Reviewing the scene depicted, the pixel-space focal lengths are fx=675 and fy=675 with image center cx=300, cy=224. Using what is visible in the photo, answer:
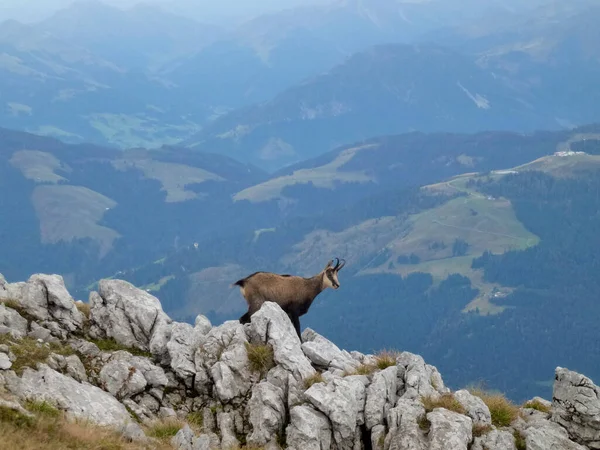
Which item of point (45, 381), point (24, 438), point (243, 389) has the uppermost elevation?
point (24, 438)

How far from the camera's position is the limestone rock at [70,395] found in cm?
1912

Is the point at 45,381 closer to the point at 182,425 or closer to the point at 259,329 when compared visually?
the point at 182,425

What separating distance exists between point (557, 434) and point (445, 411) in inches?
143

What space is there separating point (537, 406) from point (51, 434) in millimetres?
17148

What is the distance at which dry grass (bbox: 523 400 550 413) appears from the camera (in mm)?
24312

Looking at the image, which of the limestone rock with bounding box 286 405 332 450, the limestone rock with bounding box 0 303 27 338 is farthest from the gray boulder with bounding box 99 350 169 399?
the limestone rock with bounding box 286 405 332 450

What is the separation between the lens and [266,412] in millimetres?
21516

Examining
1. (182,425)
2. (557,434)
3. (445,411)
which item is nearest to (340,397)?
(445,411)

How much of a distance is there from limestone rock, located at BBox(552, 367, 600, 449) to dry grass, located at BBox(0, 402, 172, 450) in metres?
13.5

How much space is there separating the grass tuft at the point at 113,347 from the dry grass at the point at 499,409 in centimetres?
1229

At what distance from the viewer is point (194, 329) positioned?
26.7 m

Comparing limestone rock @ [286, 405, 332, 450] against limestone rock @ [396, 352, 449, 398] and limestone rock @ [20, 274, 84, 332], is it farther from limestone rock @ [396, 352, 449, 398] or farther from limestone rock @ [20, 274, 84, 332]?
limestone rock @ [20, 274, 84, 332]

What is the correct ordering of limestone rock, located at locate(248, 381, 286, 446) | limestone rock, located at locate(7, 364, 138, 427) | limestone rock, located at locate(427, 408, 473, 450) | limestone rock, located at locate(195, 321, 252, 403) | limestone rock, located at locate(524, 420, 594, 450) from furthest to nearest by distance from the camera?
limestone rock, located at locate(195, 321, 252, 403)
limestone rock, located at locate(248, 381, 286, 446)
limestone rock, located at locate(524, 420, 594, 450)
limestone rock, located at locate(427, 408, 473, 450)
limestone rock, located at locate(7, 364, 138, 427)

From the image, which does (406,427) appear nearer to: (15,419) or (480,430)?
(480,430)
